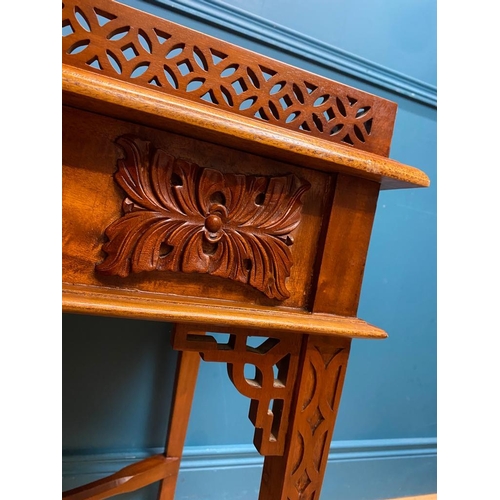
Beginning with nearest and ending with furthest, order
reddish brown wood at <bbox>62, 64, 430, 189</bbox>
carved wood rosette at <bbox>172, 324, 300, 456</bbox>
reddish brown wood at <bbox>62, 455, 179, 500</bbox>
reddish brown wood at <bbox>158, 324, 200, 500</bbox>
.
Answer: reddish brown wood at <bbox>62, 64, 430, 189</bbox> → carved wood rosette at <bbox>172, 324, 300, 456</bbox> → reddish brown wood at <bbox>62, 455, 179, 500</bbox> → reddish brown wood at <bbox>158, 324, 200, 500</bbox>

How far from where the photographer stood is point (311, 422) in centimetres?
49

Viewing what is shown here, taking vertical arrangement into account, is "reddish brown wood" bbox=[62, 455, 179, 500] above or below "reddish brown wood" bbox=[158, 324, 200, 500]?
below

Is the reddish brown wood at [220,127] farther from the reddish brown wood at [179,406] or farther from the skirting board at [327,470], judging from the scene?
the skirting board at [327,470]

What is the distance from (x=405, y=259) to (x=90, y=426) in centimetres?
78

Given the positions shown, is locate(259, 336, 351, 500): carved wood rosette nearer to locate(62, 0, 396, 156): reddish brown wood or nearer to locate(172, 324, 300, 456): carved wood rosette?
locate(172, 324, 300, 456): carved wood rosette

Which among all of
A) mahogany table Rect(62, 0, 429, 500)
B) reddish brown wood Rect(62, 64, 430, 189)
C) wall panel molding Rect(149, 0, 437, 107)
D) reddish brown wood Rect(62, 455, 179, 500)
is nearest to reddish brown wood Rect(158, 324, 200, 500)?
reddish brown wood Rect(62, 455, 179, 500)

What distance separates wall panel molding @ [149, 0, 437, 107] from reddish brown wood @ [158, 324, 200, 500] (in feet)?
1.97

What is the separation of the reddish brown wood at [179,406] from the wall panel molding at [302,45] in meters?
0.60

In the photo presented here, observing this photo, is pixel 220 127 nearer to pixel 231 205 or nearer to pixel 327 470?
pixel 231 205

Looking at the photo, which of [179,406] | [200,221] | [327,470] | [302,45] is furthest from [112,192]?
[327,470]

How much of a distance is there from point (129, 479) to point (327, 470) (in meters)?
0.54

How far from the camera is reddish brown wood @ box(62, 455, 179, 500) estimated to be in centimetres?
67

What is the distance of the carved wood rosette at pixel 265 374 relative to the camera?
0.46 metres
